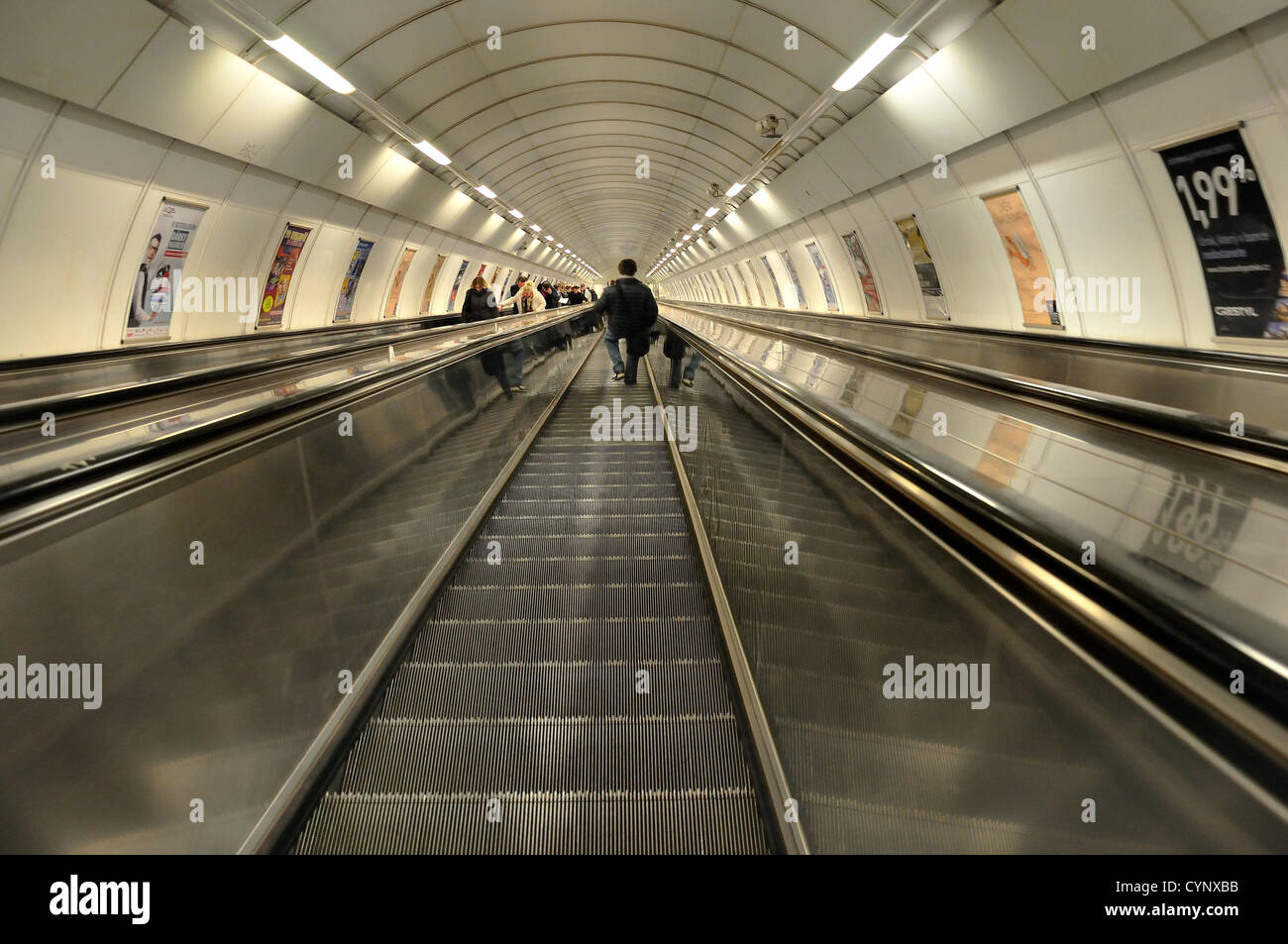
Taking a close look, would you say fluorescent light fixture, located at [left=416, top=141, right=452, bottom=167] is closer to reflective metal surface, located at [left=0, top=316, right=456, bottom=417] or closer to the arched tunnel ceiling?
the arched tunnel ceiling

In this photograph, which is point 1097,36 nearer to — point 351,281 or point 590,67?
point 590,67

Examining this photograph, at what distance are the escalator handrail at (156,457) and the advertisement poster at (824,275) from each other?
20136mm

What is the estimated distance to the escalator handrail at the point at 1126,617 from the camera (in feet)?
2.23

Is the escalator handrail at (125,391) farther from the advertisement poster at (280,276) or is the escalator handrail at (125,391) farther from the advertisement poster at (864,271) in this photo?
the advertisement poster at (864,271)

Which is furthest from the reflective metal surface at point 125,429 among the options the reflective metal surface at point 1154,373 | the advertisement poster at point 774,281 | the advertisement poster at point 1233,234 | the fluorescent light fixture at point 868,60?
the advertisement poster at point 774,281

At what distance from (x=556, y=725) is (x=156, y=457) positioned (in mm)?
1682

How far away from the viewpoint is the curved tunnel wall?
6.72 metres

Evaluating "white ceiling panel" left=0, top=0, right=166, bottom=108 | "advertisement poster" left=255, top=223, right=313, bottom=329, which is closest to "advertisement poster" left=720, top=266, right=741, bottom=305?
"advertisement poster" left=255, top=223, right=313, bottom=329

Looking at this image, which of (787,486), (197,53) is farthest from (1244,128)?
(197,53)

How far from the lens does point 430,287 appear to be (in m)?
25.2

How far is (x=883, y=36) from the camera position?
7965mm

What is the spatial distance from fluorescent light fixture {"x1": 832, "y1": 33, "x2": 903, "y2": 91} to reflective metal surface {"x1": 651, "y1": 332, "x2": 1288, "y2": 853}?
7566 millimetres

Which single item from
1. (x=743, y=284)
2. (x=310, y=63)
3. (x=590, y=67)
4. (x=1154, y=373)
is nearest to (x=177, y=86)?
(x=310, y=63)

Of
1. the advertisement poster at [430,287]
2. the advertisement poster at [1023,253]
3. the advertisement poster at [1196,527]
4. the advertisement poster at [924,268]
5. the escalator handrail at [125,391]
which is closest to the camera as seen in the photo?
the advertisement poster at [1196,527]
